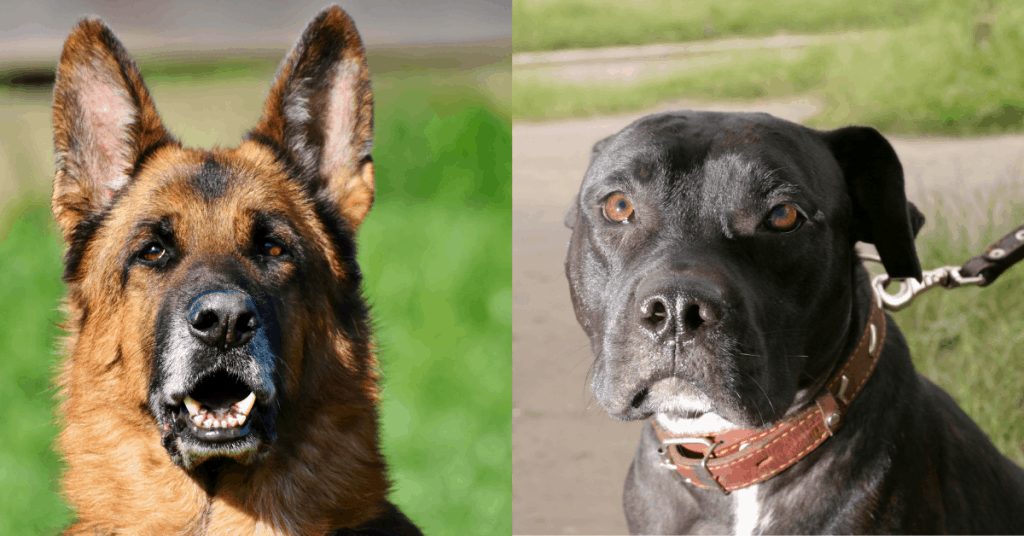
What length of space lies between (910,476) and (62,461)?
251cm

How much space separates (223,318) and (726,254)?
136cm

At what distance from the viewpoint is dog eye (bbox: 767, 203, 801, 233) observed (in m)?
2.46

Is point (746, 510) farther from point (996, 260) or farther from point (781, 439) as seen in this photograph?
point (996, 260)

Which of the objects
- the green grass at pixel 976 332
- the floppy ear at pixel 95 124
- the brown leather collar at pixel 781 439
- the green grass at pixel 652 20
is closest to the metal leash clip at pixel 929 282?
the brown leather collar at pixel 781 439

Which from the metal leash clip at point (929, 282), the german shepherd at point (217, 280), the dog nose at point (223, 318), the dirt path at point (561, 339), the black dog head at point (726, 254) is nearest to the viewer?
the dog nose at point (223, 318)

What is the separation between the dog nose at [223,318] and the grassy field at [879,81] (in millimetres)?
9434

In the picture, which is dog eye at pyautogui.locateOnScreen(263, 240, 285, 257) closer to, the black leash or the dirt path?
the dirt path

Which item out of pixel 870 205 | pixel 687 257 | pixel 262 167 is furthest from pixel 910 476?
pixel 262 167

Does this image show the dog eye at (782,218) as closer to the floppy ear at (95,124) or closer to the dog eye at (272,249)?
the dog eye at (272,249)

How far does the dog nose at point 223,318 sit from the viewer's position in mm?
1825

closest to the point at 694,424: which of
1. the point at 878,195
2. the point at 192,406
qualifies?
the point at 878,195

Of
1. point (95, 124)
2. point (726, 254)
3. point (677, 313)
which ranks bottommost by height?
point (677, 313)

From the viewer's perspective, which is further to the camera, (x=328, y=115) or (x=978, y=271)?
(x=978, y=271)

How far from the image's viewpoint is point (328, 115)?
7.80 feet
